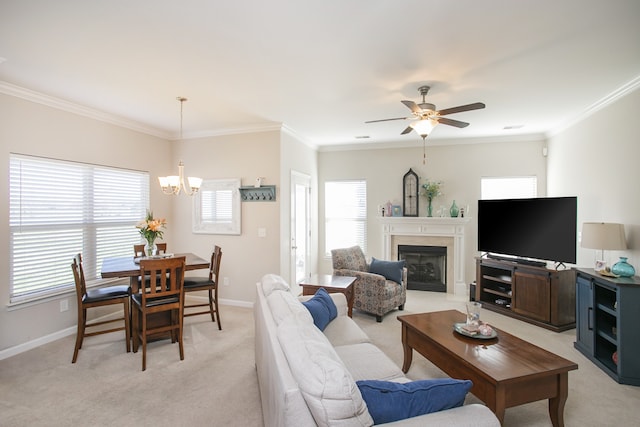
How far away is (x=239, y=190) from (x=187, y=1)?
10.1 feet

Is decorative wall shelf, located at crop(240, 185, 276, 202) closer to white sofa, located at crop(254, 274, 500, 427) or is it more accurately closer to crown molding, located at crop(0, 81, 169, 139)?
crown molding, located at crop(0, 81, 169, 139)

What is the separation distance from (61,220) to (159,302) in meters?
1.72

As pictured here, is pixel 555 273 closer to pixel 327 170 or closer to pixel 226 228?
pixel 327 170

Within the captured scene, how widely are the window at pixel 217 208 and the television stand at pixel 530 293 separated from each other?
3.94 meters

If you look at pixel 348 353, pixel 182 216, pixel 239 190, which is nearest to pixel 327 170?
pixel 239 190

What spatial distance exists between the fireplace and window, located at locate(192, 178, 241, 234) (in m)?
3.13

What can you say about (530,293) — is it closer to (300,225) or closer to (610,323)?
(610,323)

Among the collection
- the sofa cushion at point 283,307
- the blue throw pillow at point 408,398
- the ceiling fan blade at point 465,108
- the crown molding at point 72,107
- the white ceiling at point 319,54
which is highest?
the white ceiling at point 319,54

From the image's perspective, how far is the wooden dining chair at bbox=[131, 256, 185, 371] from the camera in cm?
300

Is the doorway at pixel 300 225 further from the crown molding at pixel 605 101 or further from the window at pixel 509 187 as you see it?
the crown molding at pixel 605 101

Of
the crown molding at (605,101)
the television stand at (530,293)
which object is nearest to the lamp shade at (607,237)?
the television stand at (530,293)

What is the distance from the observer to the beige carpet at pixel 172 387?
7.39ft

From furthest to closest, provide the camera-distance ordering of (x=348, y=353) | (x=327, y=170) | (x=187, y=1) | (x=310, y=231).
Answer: (x=327, y=170)
(x=310, y=231)
(x=348, y=353)
(x=187, y=1)

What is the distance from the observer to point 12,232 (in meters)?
3.25
